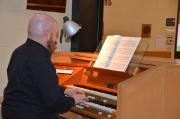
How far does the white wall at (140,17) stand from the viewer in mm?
4961

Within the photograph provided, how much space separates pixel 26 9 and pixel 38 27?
4.34 feet

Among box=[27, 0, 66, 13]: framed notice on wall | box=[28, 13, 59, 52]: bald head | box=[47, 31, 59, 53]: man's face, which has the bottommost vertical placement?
box=[47, 31, 59, 53]: man's face

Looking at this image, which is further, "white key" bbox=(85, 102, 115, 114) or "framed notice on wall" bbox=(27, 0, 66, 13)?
"framed notice on wall" bbox=(27, 0, 66, 13)

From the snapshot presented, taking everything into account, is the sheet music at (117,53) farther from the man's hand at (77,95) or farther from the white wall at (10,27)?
the white wall at (10,27)

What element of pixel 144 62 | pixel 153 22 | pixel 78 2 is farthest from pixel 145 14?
pixel 144 62

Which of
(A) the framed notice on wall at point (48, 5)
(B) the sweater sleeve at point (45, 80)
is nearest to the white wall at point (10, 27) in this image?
(A) the framed notice on wall at point (48, 5)

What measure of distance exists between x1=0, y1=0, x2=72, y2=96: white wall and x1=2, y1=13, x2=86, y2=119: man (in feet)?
3.69

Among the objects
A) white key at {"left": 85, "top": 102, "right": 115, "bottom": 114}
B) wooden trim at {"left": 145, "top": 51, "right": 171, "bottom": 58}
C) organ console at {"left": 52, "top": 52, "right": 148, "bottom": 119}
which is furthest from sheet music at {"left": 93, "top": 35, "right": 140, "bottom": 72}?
wooden trim at {"left": 145, "top": 51, "right": 171, "bottom": 58}

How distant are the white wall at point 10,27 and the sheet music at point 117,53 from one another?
0.94m

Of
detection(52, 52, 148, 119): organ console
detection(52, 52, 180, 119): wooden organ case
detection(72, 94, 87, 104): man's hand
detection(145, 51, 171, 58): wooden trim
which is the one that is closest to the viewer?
detection(52, 52, 180, 119): wooden organ case

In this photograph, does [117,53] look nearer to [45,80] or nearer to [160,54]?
[45,80]

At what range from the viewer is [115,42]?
276cm

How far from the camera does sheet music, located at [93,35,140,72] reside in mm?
2555

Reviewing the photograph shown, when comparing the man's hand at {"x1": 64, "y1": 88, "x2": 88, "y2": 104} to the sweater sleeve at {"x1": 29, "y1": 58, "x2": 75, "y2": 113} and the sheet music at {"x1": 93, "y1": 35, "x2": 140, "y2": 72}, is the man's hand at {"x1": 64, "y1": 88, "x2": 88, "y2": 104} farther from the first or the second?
the sheet music at {"x1": 93, "y1": 35, "x2": 140, "y2": 72}
